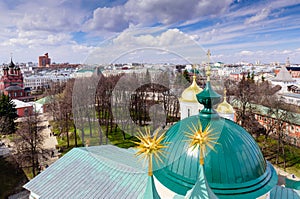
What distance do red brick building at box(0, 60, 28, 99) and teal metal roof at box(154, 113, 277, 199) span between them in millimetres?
60773

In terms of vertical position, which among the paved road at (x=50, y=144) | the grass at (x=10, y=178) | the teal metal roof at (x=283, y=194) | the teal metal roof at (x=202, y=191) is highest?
the teal metal roof at (x=202, y=191)

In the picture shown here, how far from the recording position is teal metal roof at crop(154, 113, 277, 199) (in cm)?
677

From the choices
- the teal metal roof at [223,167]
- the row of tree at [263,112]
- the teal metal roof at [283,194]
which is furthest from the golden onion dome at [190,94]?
the row of tree at [263,112]

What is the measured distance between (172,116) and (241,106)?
60.4 feet

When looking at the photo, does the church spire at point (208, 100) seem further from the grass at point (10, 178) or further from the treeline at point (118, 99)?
the grass at point (10, 178)

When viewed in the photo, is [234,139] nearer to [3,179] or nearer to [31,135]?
[31,135]

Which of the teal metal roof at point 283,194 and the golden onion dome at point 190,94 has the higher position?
the golden onion dome at point 190,94

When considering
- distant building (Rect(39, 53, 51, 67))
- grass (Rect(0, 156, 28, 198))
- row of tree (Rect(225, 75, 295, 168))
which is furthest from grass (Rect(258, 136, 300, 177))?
distant building (Rect(39, 53, 51, 67))

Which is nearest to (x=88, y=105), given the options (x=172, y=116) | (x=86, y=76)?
(x=86, y=76)

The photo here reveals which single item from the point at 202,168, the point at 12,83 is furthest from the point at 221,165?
the point at 12,83

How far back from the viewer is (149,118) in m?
10.7

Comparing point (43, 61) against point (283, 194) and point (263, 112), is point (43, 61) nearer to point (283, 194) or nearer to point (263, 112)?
point (263, 112)

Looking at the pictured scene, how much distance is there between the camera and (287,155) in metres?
24.6

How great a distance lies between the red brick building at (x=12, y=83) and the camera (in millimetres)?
57594
